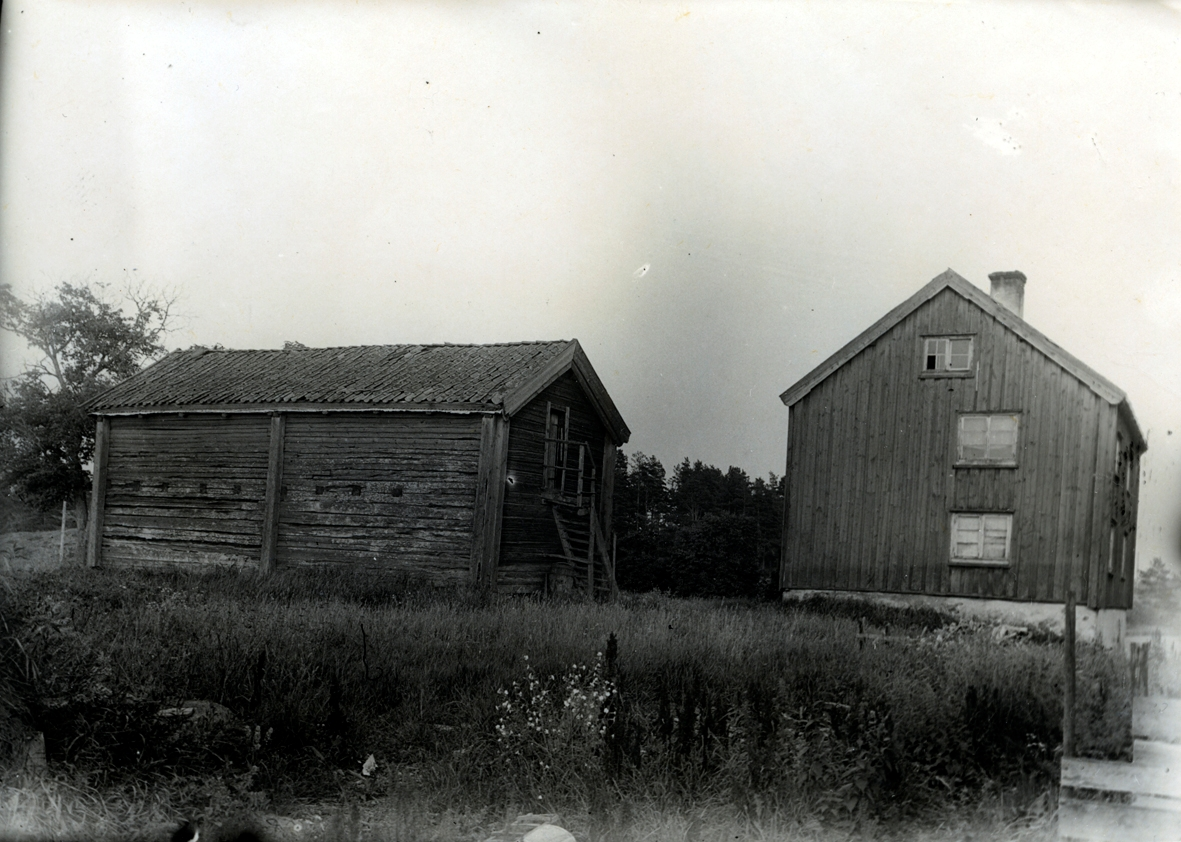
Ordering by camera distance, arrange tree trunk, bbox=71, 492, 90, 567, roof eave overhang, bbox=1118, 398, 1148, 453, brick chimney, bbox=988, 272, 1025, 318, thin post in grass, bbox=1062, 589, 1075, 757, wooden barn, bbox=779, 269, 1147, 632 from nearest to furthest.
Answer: thin post in grass, bbox=1062, 589, 1075, 757
roof eave overhang, bbox=1118, 398, 1148, 453
brick chimney, bbox=988, 272, 1025, 318
wooden barn, bbox=779, 269, 1147, 632
tree trunk, bbox=71, 492, 90, 567

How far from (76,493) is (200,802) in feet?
28.6

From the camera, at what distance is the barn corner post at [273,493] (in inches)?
521

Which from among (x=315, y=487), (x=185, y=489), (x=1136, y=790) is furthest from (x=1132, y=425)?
(x=185, y=489)

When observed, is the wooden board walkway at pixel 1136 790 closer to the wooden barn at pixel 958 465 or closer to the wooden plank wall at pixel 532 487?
the wooden barn at pixel 958 465

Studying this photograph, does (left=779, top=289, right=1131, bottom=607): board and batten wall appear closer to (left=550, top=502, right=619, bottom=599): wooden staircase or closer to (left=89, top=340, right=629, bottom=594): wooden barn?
(left=550, top=502, right=619, bottom=599): wooden staircase

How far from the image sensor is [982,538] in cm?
1330

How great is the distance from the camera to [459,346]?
15.1 m

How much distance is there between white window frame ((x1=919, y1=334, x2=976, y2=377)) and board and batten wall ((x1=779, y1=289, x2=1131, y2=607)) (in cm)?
11

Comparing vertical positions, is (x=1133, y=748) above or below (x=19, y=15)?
below

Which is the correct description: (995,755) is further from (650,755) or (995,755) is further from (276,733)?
(276,733)

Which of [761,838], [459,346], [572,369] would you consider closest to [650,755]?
[761,838]

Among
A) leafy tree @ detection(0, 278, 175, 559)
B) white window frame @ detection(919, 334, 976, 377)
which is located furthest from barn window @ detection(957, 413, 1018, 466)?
leafy tree @ detection(0, 278, 175, 559)

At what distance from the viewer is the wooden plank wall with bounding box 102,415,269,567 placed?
1332 centimetres

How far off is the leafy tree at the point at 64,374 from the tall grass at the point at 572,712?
2601mm
